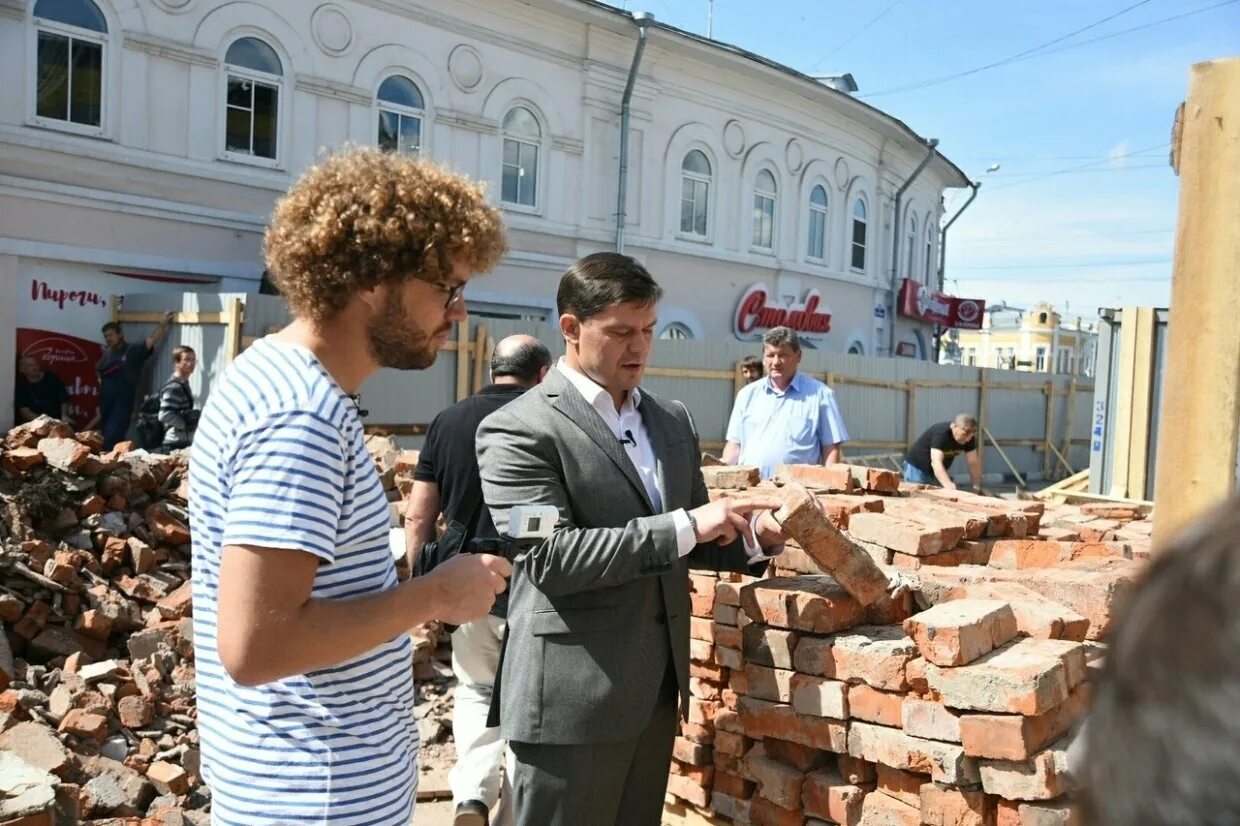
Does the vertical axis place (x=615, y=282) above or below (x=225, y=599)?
above

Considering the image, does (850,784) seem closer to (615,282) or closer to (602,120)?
(615,282)

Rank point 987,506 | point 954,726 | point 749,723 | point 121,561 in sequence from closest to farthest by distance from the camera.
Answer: point 954,726 < point 749,723 < point 987,506 < point 121,561

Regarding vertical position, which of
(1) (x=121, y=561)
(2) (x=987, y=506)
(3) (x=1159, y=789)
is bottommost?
(1) (x=121, y=561)

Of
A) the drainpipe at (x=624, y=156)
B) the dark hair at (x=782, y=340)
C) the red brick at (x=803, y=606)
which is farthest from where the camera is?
the drainpipe at (x=624, y=156)

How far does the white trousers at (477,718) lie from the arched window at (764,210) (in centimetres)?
1867

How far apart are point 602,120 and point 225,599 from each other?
1789cm

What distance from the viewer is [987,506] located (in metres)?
5.27

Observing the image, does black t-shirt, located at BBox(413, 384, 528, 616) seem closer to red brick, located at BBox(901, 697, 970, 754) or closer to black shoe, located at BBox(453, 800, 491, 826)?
black shoe, located at BBox(453, 800, 491, 826)

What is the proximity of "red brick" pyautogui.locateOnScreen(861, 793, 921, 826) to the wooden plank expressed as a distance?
992 centimetres

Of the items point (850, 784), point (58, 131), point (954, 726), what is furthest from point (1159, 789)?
Result: point (58, 131)

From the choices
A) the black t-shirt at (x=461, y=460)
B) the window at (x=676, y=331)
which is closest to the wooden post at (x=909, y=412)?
the window at (x=676, y=331)

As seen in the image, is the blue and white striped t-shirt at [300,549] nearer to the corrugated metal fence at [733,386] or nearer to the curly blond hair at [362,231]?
the curly blond hair at [362,231]

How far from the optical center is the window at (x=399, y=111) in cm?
1557

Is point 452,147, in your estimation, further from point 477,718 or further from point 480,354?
point 477,718
